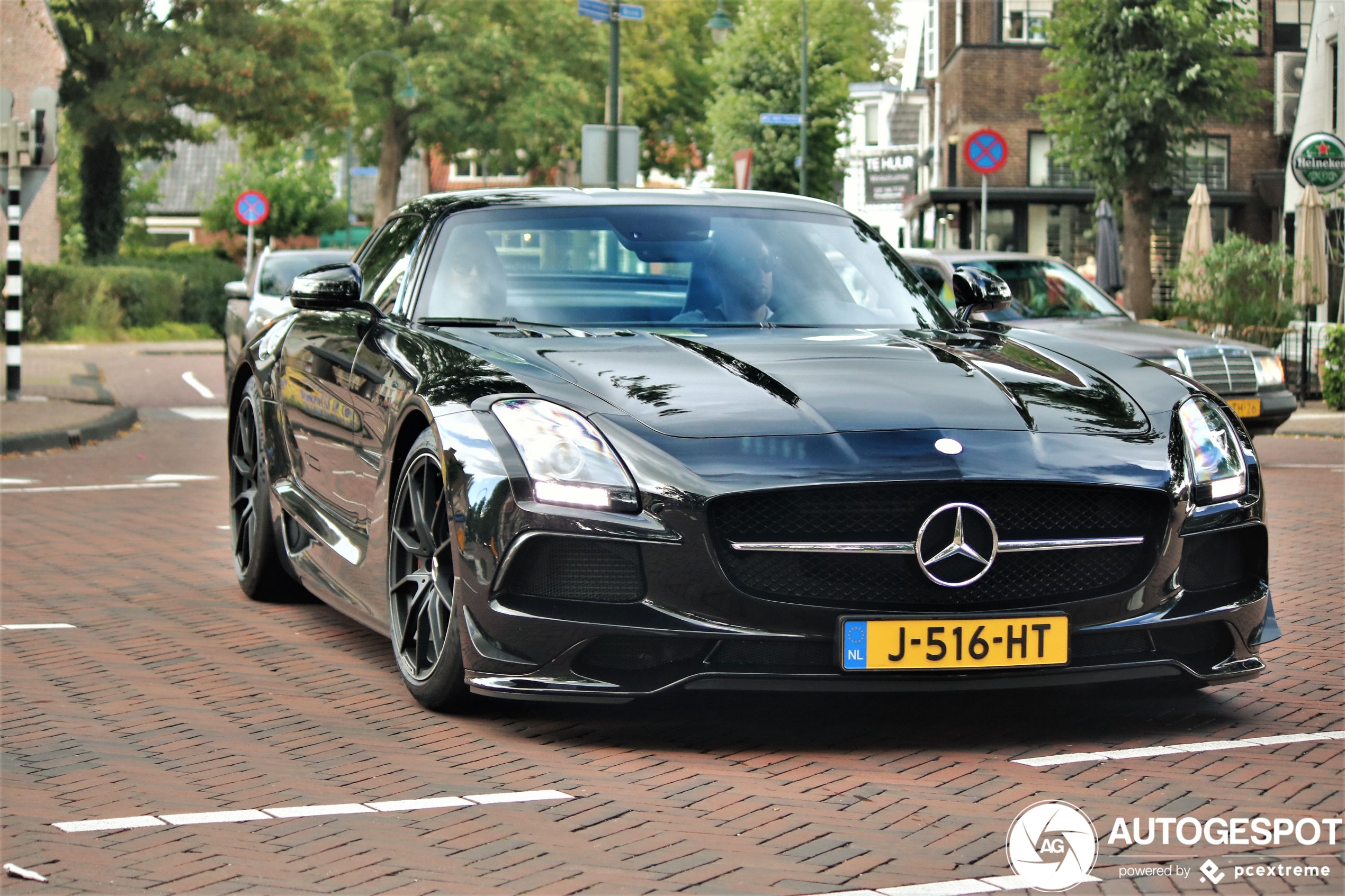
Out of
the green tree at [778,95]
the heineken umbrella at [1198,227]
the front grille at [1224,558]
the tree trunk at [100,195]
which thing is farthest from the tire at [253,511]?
the green tree at [778,95]

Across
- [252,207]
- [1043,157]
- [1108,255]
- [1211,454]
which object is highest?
[1043,157]

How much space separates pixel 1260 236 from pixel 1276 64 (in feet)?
13.8

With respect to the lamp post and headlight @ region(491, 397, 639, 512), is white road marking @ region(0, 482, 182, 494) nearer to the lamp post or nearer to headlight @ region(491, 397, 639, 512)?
headlight @ region(491, 397, 639, 512)

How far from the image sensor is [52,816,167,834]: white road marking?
4117mm

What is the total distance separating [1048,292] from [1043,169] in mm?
29416

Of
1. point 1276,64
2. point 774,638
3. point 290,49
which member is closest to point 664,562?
point 774,638

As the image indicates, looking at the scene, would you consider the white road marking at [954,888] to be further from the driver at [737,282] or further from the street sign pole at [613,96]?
the street sign pole at [613,96]

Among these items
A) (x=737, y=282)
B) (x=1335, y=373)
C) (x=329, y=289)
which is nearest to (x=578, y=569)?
(x=737, y=282)

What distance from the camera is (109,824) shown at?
4.15 meters

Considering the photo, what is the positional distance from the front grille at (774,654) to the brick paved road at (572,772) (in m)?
0.27

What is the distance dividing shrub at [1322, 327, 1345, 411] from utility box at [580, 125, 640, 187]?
8.06 meters

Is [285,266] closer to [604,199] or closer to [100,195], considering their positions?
[604,199]

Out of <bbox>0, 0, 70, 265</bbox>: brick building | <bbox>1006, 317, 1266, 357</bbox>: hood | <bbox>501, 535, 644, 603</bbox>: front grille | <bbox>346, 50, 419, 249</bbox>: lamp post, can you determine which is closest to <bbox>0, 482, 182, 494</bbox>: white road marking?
<bbox>1006, 317, 1266, 357</bbox>: hood

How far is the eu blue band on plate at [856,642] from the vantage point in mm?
4559
